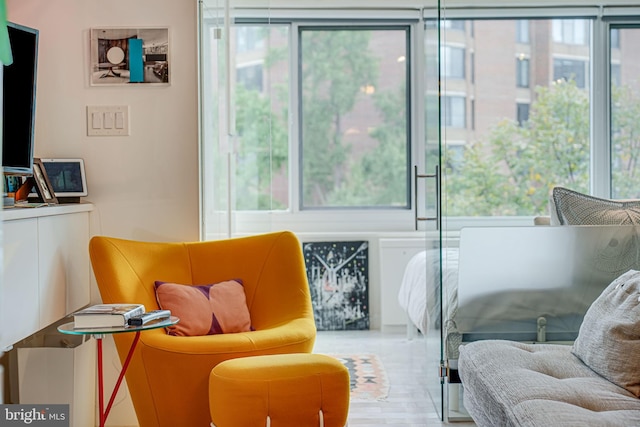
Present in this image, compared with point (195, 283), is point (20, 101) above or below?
above

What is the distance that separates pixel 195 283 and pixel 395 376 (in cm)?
147

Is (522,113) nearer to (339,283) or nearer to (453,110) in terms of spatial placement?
(453,110)

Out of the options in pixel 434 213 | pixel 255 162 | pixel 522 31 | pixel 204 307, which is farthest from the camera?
pixel 522 31

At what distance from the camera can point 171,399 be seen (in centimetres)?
264

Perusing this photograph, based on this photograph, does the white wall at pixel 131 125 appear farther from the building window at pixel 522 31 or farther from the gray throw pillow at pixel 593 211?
the building window at pixel 522 31

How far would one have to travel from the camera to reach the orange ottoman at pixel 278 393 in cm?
238

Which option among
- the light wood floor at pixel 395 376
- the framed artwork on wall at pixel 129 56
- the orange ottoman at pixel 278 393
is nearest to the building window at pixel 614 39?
the light wood floor at pixel 395 376

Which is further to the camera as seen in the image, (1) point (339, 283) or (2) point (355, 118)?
(2) point (355, 118)

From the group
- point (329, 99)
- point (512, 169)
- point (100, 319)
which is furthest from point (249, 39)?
point (100, 319)

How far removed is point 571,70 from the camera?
5508 mm

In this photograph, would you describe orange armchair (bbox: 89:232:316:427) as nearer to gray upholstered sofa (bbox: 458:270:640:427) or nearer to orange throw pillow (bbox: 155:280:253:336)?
orange throw pillow (bbox: 155:280:253:336)

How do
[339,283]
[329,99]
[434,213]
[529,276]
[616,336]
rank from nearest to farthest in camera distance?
[616,336] < [529,276] < [434,213] < [339,283] < [329,99]

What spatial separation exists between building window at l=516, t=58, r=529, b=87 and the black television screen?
3.97 meters

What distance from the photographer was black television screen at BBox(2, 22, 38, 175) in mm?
2570
